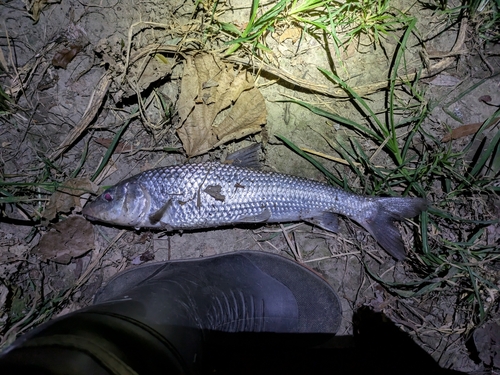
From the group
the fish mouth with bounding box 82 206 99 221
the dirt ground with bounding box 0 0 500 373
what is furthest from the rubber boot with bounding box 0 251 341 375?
the fish mouth with bounding box 82 206 99 221

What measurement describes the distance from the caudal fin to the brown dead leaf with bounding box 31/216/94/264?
2990mm

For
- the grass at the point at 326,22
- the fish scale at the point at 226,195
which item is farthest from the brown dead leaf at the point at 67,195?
the grass at the point at 326,22

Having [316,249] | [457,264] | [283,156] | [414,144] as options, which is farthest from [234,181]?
[457,264]

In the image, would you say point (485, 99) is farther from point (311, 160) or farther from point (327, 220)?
point (327, 220)

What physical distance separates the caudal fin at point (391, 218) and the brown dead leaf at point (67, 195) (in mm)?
3003

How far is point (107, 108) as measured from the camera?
11.8ft

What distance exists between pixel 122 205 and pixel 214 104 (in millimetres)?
1399

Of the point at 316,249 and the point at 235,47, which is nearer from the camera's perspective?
the point at 235,47

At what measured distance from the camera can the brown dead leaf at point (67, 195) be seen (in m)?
3.53

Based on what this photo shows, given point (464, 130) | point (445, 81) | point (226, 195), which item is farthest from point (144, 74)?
point (464, 130)

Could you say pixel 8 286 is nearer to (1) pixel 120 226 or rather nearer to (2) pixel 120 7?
(1) pixel 120 226

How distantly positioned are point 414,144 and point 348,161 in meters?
0.76

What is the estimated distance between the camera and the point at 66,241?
3.59 metres

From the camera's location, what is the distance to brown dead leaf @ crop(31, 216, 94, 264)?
3.56 metres
